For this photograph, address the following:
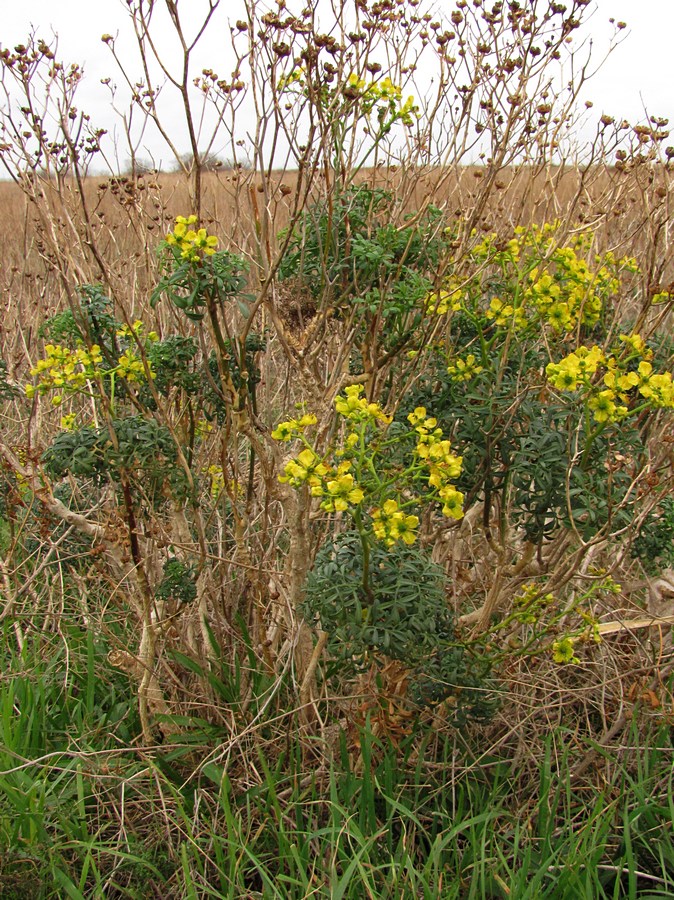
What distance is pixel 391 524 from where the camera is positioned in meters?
1.43

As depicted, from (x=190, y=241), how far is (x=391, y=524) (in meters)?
0.84

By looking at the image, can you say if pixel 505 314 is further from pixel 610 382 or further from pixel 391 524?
pixel 391 524

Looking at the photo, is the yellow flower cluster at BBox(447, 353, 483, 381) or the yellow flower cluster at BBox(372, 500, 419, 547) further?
the yellow flower cluster at BBox(447, 353, 483, 381)

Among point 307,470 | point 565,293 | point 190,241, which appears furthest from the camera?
point 565,293

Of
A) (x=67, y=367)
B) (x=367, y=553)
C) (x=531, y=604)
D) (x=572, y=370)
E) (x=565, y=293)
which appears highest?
(x=565, y=293)

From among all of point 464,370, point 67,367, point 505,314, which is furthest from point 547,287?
point 67,367

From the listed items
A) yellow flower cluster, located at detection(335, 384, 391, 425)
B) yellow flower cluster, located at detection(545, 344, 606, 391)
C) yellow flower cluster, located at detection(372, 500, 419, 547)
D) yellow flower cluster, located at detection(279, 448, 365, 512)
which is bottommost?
yellow flower cluster, located at detection(372, 500, 419, 547)

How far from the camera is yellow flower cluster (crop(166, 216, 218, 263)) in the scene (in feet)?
5.50

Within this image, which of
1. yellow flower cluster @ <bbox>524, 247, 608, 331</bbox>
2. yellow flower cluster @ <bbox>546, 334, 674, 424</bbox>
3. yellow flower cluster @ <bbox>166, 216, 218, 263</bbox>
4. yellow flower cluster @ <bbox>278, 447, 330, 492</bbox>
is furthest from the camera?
yellow flower cluster @ <bbox>524, 247, 608, 331</bbox>

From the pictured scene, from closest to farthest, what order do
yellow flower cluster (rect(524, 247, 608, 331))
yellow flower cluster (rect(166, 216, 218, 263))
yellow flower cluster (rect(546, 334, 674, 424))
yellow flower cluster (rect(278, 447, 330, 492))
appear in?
yellow flower cluster (rect(278, 447, 330, 492))
yellow flower cluster (rect(546, 334, 674, 424))
yellow flower cluster (rect(166, 216, 218, 263))
yellow flower cluster (rect(524, 247, 608, 331))

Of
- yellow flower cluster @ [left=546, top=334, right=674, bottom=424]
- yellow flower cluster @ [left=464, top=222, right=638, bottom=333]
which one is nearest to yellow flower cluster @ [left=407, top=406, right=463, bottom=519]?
yellow flower cluster @ [left=546, top=334, right=674, bottom=424]

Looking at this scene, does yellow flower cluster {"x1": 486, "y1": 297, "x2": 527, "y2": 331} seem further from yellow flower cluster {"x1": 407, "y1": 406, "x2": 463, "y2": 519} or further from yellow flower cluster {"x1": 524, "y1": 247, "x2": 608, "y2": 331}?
yellow flower cluster {"x1": 407, "y1": 406, "x2": 463, "y2": 519}

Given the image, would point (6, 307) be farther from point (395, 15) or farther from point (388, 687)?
point (388, 687)

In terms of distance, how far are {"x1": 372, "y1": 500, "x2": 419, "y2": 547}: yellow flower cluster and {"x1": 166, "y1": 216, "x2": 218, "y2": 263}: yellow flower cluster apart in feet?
2.48
